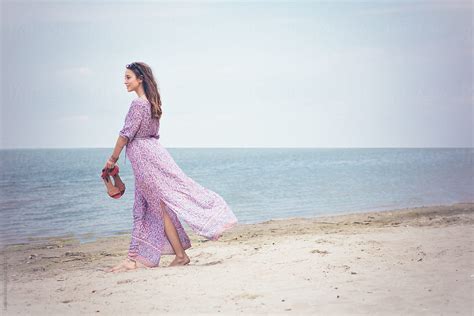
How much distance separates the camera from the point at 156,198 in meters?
5.04

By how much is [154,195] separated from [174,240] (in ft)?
1.45

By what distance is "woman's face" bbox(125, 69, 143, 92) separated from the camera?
5.00m

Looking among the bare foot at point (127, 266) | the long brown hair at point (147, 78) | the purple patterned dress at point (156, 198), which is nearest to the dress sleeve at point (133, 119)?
the purple patterned dress at point (156, 198)

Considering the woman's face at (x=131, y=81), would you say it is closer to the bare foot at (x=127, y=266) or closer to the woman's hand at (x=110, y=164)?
the woman's hand at (x=110, y=164)

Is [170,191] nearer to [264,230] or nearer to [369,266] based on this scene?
[369,266]

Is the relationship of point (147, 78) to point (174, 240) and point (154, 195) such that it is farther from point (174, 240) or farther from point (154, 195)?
point (174, 240)

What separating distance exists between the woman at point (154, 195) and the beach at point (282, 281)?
0.84 feet

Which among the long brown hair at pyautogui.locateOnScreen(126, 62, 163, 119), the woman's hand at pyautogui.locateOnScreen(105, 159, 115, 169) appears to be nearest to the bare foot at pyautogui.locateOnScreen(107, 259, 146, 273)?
the woman's hand at pyautogui.locateOnScreen(105, 159, 115, 169)

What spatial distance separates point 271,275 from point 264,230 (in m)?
4.36

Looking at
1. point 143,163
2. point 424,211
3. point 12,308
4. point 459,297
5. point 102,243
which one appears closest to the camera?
point 459,297

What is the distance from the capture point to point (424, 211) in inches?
438

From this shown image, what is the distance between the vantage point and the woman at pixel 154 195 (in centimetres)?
496

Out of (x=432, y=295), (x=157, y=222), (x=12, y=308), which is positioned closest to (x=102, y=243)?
(x=157, y=222)

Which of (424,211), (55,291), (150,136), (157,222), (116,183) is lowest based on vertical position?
(424,211)
